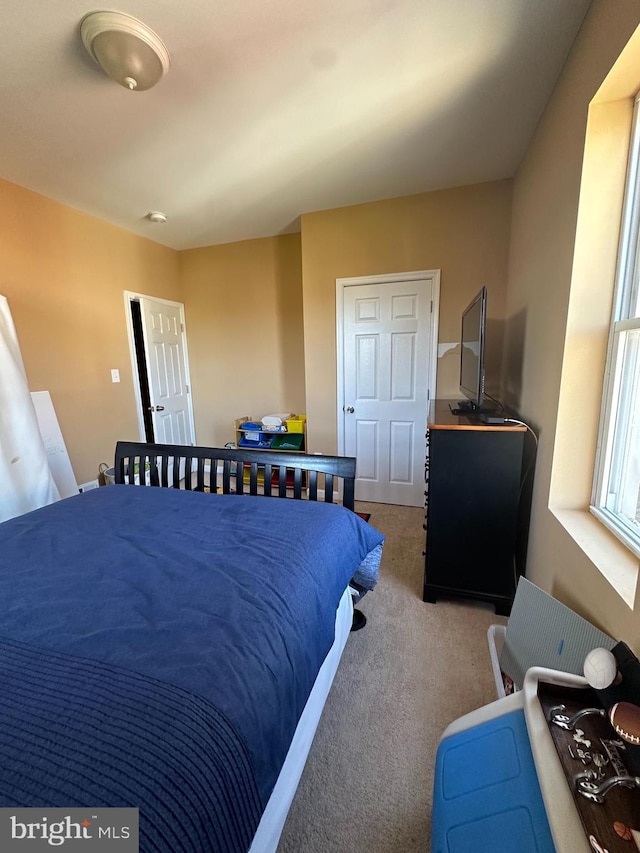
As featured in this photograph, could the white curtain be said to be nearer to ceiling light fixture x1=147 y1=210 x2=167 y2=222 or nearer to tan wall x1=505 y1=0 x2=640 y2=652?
ceiling light fixture x1=147 y1=210 x2=167 y2=222

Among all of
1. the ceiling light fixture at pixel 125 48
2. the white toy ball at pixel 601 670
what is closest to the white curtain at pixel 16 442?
the ceiling light fixture at pixel 125 48

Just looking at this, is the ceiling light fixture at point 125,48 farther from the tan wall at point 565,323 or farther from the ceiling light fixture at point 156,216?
the tan wall at point 565,323

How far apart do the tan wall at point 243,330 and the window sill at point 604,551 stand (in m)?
2.96

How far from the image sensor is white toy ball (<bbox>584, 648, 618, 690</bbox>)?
2.58 feet

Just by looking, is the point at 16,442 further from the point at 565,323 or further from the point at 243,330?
Result: the point at 565,323

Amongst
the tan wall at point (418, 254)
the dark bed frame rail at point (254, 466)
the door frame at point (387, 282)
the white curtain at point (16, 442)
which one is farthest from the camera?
the door frame at point (387, 282)

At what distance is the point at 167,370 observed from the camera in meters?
4.00

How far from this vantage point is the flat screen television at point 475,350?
1803mm

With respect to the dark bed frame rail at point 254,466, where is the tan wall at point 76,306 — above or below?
above

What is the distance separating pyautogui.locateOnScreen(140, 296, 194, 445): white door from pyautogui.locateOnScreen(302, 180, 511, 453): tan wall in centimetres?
173

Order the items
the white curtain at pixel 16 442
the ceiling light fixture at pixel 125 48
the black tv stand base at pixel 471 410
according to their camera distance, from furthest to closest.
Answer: the white curtain at pixel 16 442 < the black tv stand base at pixel 471 410 < the ceiling light fixture at pixel 125 48

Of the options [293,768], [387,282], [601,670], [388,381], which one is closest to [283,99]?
[387,282]

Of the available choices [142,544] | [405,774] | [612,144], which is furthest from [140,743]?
[612,144]

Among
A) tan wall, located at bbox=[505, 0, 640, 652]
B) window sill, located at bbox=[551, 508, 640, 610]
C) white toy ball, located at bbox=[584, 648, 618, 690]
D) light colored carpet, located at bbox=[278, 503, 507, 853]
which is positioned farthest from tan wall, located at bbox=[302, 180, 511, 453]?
white toy ball, located at bbox=[584, 648, 618, 690]
